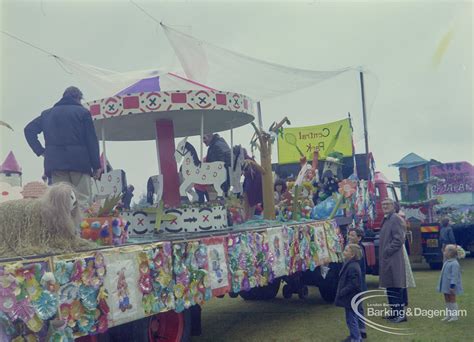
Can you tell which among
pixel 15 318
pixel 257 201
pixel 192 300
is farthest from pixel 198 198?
pixel 15 318

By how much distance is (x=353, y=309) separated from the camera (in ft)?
20.2

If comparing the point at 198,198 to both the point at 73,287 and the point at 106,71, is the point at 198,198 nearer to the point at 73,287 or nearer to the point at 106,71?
the point at 106,71

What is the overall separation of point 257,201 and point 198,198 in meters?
1.56

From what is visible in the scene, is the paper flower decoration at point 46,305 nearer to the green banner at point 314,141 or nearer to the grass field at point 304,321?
the grass field at point 304,321

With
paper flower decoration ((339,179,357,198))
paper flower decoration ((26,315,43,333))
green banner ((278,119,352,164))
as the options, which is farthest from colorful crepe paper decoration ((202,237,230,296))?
green banner ((278,119,352,164))

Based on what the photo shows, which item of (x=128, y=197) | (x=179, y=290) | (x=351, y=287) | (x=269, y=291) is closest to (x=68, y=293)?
(x=179, y=290)

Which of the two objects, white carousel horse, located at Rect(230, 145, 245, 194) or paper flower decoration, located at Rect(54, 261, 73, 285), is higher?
white carousel horse, located at Rect(230, 145, 245, 194)

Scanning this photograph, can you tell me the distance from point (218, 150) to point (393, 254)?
2.71m

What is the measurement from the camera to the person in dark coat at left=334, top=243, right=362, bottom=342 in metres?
6.13

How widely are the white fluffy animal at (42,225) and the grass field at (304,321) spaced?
10.8ft

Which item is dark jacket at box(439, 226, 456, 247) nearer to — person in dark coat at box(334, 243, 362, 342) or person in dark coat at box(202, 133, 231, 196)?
person in dark coat at box(202, 133, 231, 196)

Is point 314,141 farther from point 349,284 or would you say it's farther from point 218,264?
point 218,264

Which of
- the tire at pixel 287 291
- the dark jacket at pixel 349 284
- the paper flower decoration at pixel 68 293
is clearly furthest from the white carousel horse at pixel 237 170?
the paper flower decoration at pixel 68 293
